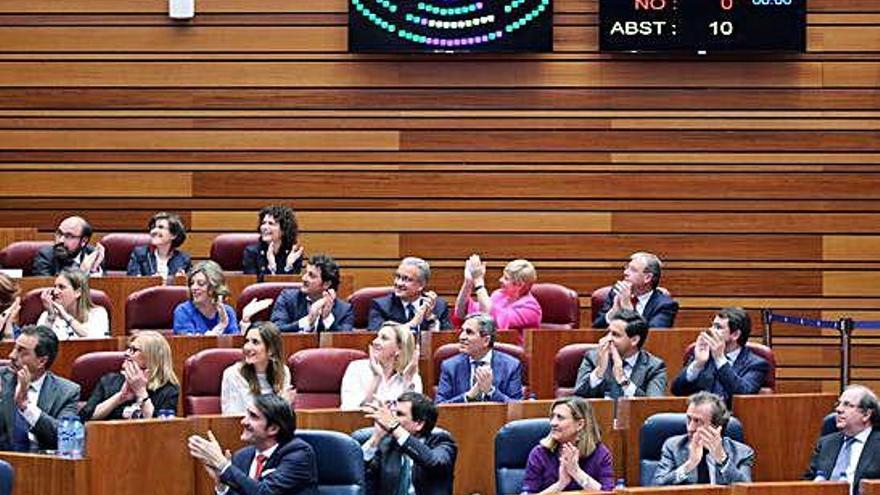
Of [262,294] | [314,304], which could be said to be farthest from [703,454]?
[262,294]

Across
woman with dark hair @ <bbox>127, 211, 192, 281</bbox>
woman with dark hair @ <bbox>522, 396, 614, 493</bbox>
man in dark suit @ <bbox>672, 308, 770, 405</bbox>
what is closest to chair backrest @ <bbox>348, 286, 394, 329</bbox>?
woman with dark hair @ <bbox>127, 211, 192, 281</bbox>

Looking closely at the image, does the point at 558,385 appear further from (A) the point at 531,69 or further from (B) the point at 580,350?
(A) the point at 531,69

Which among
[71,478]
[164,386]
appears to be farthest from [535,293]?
[71,478]

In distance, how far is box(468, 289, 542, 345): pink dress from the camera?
10211 mm

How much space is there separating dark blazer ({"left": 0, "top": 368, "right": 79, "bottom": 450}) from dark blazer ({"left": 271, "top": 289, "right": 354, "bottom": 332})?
6.08 ft

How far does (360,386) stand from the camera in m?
8.40

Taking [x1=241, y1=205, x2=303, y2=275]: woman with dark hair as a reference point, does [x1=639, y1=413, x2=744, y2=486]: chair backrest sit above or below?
below

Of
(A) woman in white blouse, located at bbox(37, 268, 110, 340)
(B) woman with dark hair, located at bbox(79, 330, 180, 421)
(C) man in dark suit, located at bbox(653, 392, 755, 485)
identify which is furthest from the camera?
(A) woman in white blouse, located at bbox(37, 268, 110, 340)

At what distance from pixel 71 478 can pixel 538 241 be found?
5.16 m

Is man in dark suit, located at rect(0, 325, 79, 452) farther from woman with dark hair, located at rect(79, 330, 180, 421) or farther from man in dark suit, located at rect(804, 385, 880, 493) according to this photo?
man in dark suit, located at rect(804, 385, 880, 493)

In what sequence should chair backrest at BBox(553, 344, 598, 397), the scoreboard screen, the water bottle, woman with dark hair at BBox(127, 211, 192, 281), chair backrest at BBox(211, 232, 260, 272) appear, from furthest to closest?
1. the scoreboard screen
2. chair backrest at BBox(211, 232, 260, 272)
3. woman with dark hair at BBox(127, 211, 192, 281)
4. chair backrest at BBox(553, 344, 598, 397)
5. the water bottle

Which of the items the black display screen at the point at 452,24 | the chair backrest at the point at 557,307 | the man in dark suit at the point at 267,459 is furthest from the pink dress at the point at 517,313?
the man in dark suit at the point at 267,459

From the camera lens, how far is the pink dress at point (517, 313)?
33.5 feet

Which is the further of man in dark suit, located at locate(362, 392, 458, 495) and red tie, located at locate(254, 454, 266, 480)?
man in dark suit, located at locate(362, 392, 458, 495)
